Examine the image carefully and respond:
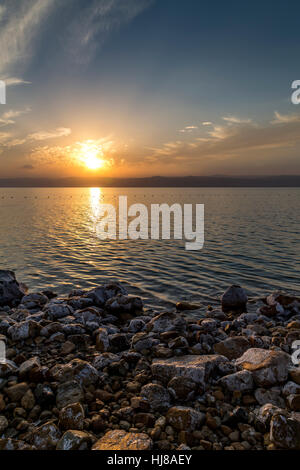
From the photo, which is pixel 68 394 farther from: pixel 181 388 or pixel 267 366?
pixel 267 366

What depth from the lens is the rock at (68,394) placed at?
5809 mm

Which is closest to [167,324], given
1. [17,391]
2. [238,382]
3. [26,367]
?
[238,382]

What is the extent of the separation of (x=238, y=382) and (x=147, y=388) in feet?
7.25

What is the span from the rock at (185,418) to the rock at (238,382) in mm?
1162

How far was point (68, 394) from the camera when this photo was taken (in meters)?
5.97

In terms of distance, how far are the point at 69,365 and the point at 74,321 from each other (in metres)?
3.60

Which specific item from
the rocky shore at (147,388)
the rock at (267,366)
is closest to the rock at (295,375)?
the rocky shore at (147,388)

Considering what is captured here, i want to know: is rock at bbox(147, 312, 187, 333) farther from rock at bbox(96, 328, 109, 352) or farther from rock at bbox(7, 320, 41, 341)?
rock at bbox(7, 320, 41, 341)

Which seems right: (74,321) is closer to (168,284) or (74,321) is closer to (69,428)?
(69,428)

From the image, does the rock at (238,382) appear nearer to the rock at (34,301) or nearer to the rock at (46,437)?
the rock at (46,437)

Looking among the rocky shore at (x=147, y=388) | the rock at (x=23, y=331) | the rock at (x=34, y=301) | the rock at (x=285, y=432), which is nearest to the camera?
the rock at (x=285, y=432)

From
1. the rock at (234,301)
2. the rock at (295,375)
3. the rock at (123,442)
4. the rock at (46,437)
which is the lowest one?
the rock at (234,301)

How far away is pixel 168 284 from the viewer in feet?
58.8
